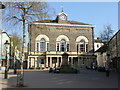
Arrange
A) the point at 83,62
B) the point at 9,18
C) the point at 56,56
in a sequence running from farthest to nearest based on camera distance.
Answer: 1. the point at 83,62
2. the point at 56,56
3. the point at 9,18

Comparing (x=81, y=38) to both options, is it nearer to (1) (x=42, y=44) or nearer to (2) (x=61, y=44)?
(2) (x=61, y=44)

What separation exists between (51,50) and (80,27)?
527 inches

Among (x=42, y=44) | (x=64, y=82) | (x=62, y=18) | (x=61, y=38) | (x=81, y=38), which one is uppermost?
(x=62, y=18)

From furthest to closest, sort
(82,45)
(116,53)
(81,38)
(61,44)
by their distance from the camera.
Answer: (82,45), (81,38), (61,44), (116,53)

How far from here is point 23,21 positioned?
1706 centimetres

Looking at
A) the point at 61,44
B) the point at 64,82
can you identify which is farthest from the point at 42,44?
the point at 64,82

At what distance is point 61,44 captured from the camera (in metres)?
68.5

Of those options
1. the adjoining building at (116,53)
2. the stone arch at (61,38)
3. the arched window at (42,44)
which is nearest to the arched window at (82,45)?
the stone arch at (61,38)

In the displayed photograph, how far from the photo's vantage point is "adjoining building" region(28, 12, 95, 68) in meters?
65.1

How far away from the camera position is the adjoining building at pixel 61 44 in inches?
2564

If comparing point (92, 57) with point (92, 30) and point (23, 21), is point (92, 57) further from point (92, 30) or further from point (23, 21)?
point (23, 21)

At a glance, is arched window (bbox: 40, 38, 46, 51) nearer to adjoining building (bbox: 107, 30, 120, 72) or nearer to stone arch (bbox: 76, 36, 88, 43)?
stone arch (bbox: 76, 36, 88, 43)

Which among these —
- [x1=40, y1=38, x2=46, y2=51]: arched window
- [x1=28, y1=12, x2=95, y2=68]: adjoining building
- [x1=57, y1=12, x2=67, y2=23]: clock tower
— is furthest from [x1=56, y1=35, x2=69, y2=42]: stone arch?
[x1=57, y1=12, x2=67, y2=23]: clock tower

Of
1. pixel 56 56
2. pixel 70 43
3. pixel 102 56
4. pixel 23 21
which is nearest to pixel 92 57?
pixel 102 56
